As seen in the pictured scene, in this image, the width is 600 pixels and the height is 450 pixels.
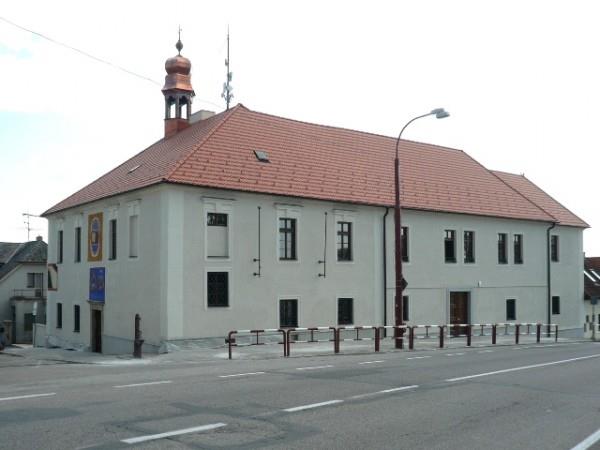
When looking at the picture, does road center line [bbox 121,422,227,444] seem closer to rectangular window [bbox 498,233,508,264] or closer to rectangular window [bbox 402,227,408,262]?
rectangular window [bbox 402,227,408,262]

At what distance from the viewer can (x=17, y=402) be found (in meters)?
10.4

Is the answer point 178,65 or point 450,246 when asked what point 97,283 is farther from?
point 450,246

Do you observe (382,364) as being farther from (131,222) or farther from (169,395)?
(131,222)

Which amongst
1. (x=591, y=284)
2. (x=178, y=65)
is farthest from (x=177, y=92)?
(x=591, y=284)

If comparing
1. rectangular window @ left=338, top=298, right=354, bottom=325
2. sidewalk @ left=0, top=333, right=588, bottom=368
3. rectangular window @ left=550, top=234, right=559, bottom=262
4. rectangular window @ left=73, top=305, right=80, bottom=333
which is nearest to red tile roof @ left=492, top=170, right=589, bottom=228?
rectangular window @ left=550, top=234, right=559, bottom=262

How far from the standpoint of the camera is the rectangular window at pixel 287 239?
89.0 feet

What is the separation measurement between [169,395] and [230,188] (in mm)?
14499

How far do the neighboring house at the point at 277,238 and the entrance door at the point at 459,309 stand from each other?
0.10 m

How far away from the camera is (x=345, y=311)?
1144 inches

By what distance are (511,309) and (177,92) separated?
66.7 feet

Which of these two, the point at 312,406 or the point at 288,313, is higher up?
the point at 288,313

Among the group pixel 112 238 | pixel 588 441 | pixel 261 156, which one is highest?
pixel 261 156

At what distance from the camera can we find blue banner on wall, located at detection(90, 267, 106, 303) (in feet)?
95.0

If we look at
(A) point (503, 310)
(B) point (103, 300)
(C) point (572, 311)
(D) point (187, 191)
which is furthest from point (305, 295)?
(C) point (572, 311)
